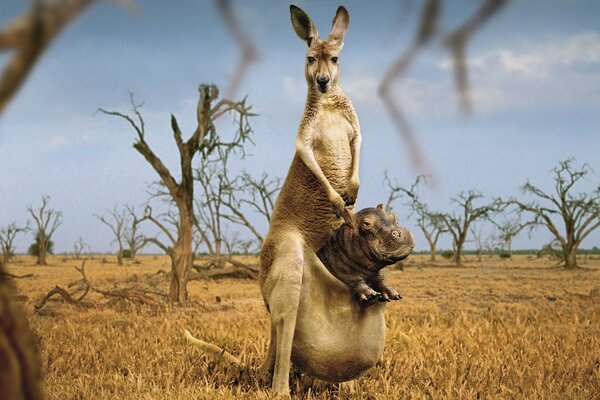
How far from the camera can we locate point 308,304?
3.80 meters

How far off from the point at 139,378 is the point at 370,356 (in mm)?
1795

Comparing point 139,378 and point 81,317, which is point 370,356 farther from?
point 81,317

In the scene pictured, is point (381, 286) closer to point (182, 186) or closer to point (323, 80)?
point (323, 80)

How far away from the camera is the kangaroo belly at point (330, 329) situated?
149 inches

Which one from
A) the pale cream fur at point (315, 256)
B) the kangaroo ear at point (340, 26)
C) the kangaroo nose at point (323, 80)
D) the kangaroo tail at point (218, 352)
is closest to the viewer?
the kangaroo nose at point (323, 80)

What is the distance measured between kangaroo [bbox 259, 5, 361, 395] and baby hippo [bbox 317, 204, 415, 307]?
11cm

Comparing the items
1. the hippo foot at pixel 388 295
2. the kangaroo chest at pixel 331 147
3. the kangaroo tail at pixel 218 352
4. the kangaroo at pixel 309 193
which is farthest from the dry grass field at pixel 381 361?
the kangaroo chest at pixel 331 147

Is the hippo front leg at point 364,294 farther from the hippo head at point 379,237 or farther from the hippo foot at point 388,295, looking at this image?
the hippo head at point 379,237

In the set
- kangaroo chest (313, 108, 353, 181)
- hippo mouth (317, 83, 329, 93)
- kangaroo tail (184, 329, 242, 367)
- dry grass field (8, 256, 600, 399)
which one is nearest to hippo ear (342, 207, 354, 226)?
kangaroo chest (313, 108, 353, 181)

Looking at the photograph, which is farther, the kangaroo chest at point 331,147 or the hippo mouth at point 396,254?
the kangaroo chest at point 331,147

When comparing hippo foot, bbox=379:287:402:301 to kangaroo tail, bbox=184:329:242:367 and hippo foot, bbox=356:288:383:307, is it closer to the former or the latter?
hippo foot, bbox=356:288:383:307

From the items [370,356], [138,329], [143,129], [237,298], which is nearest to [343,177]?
[370,356]

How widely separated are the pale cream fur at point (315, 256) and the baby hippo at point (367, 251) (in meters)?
0.09

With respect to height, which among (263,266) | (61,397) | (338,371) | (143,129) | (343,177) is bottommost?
(61,397)
